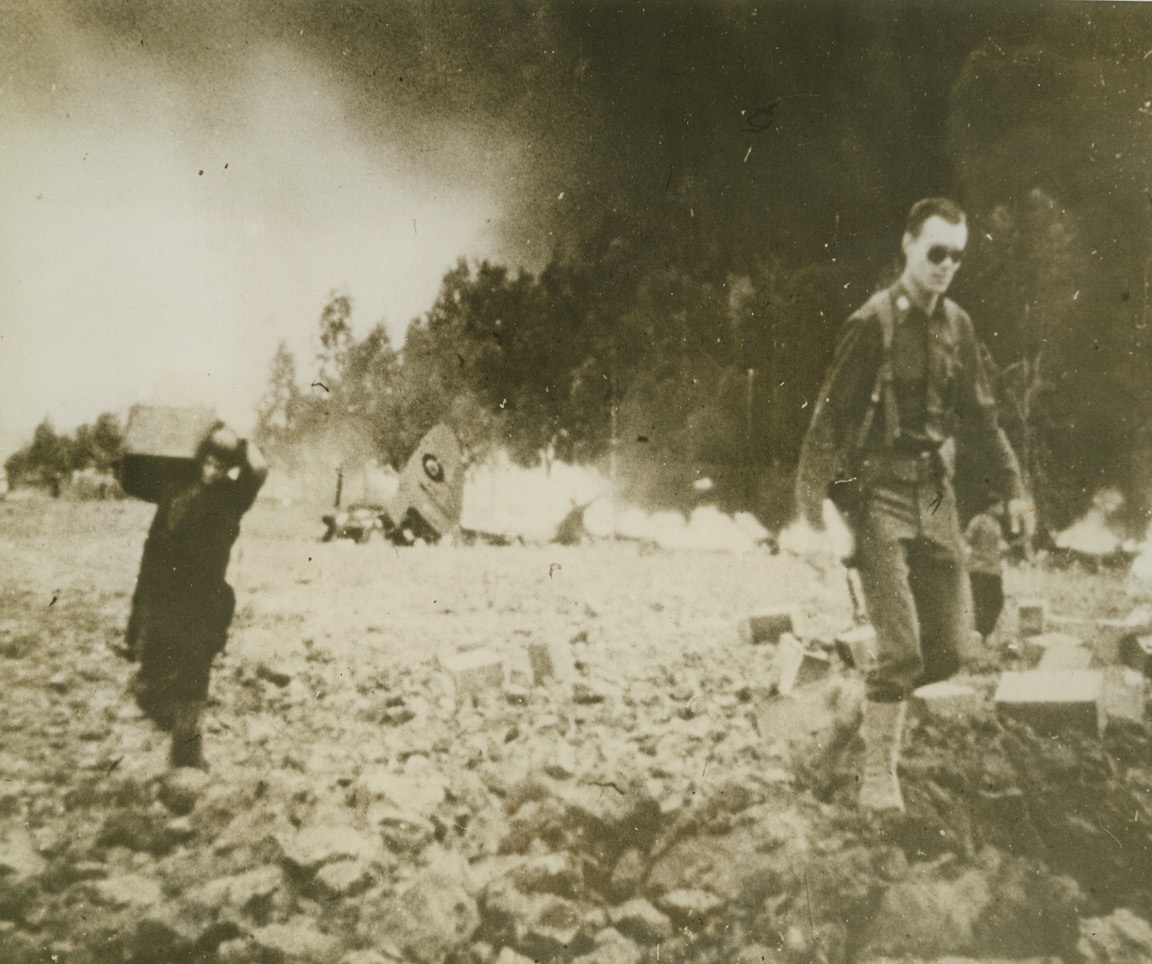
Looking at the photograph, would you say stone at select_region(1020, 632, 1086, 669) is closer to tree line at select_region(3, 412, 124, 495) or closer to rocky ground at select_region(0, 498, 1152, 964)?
rocky ground at select_region(0, 498, 1152, 964)

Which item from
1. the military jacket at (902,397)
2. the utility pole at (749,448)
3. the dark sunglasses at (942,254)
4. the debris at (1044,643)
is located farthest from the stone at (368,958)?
the dark sunglasses at (942,254)

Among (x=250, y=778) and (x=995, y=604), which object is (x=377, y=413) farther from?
(x=995, y=604)

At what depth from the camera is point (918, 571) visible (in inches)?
99.4

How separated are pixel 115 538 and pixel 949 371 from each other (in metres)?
3.06

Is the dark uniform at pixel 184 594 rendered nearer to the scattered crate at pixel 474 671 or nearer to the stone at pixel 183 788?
the stone at pixel 183 788

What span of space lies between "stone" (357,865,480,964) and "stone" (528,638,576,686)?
0.74m

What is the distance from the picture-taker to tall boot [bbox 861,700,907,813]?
241 cm

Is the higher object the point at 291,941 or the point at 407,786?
the point at 407,786

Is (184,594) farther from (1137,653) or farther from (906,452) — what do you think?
(1137,653)

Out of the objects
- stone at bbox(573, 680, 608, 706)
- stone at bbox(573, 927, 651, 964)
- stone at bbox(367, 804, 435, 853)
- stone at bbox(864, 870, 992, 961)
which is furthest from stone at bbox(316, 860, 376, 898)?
stone at bbox(864, 870, 992, 961)

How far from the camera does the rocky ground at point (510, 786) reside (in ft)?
7.37

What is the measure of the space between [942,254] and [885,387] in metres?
0.54

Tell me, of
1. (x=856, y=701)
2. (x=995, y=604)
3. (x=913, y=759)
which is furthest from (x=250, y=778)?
(x=995, y=604)

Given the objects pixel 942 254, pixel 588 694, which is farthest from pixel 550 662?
pixel 942 254
